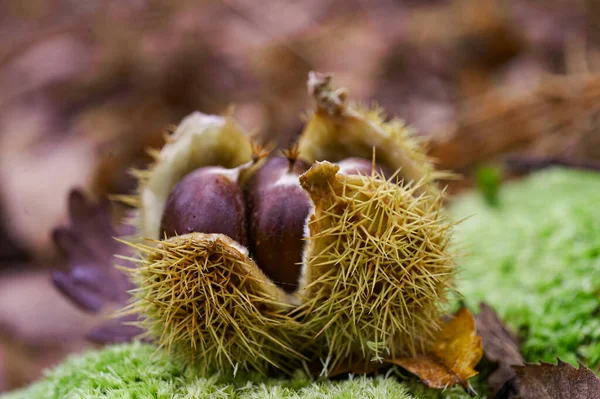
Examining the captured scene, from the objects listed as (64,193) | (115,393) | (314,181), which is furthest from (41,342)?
A: (314,181)

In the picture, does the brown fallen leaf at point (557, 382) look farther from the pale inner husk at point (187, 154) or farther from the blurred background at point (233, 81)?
the blurred background at point (233, 81)

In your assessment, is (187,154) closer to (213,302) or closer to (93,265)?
(213,302)

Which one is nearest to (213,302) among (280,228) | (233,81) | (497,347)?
(280,228)

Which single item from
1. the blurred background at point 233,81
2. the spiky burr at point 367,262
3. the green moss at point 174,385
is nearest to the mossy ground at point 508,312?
the green moss at point 174,385

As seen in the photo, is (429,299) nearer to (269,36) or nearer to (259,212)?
(259,212)

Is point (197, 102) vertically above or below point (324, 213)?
below

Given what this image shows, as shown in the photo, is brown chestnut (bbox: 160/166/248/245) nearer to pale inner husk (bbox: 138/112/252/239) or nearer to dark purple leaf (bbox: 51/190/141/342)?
pale inner husk (bbox: 138/112/252/239)
